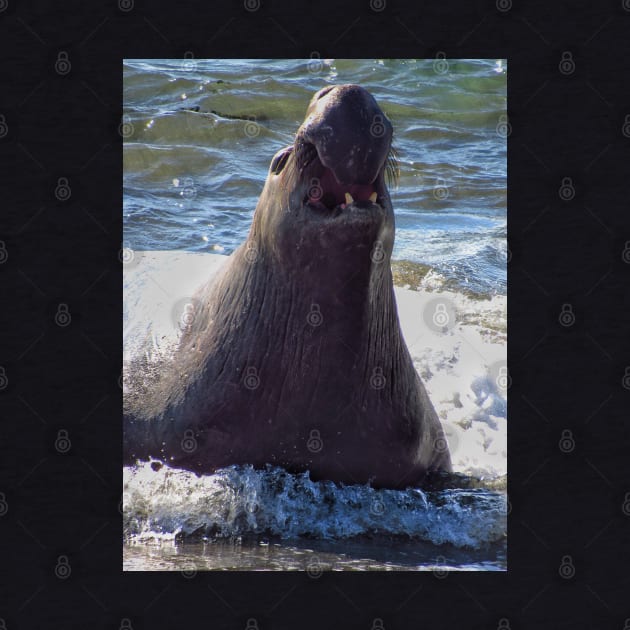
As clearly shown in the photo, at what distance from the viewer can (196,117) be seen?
944 centimetres

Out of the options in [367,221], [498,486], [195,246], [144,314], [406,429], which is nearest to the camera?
[367,221]

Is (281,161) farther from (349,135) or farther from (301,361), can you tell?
(301,361)

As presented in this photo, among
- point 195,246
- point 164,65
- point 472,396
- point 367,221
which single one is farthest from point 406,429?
point 164,65

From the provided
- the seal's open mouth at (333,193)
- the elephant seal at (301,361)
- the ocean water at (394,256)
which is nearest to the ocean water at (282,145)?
the ocean water at (394,256)

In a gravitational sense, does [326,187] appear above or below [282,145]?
below

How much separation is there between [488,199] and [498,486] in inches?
199

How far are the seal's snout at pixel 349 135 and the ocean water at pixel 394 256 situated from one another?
1536 millimetres

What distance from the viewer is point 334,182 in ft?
12.7

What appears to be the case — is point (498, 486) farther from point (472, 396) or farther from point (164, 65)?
point (164, 65)

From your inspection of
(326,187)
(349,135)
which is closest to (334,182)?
(326,187)

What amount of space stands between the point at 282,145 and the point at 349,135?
580 cm

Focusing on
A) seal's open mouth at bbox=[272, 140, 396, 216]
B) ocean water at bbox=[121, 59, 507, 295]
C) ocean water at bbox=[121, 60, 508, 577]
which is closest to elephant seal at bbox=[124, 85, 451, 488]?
seal's open mouth at bbox=[272, 140, 396, 216]

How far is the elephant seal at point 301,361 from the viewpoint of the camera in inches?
153

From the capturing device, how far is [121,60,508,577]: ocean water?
4293mm
